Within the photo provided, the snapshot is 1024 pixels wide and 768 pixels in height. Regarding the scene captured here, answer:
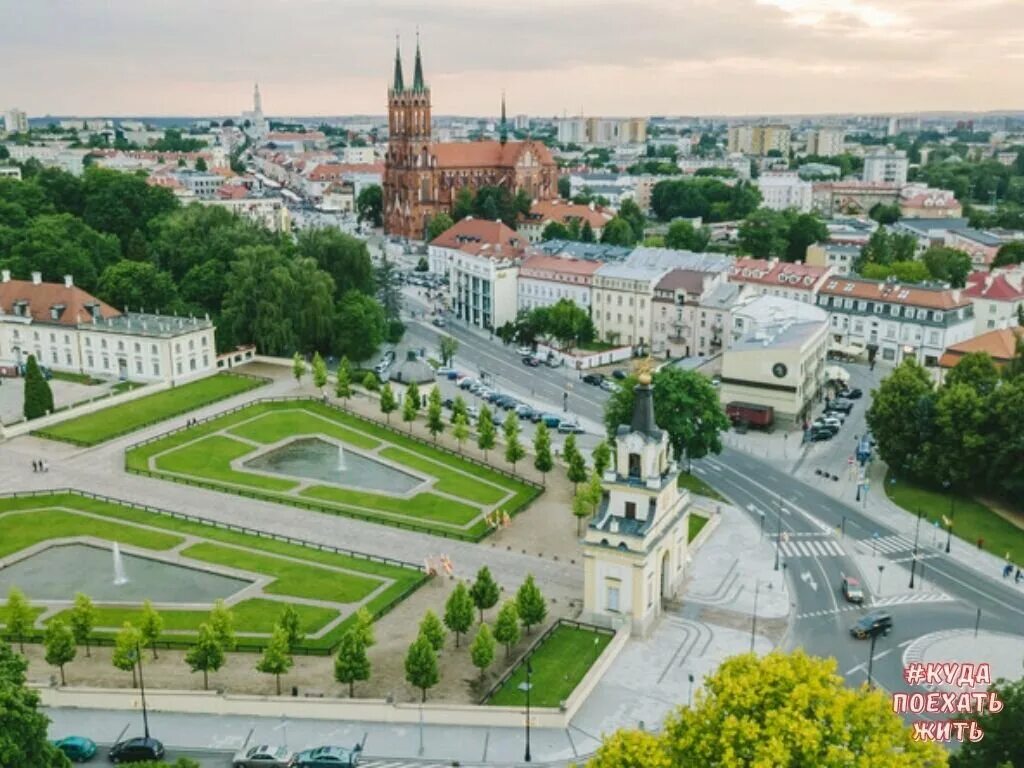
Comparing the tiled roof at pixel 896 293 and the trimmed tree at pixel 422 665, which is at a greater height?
the tiled roof at pixel 896 293

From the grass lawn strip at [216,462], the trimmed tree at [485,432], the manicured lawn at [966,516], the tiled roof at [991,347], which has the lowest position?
the manicured lawn at [966,516]

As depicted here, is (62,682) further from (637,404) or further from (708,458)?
(708,458)

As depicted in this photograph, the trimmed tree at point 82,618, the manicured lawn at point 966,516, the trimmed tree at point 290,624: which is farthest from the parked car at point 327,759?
the manicured lawn at point 966,516

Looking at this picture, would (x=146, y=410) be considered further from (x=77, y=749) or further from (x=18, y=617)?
(x=77, y=749)

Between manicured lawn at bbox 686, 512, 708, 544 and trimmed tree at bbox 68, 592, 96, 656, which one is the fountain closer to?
trimmed tree at bbox 68, 592, 96, 656

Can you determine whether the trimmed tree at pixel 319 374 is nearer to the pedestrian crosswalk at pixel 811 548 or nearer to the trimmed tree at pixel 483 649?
the pedestrian crosswalk at pixel 811 548

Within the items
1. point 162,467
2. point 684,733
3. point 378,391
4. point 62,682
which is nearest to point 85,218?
point 378,391
